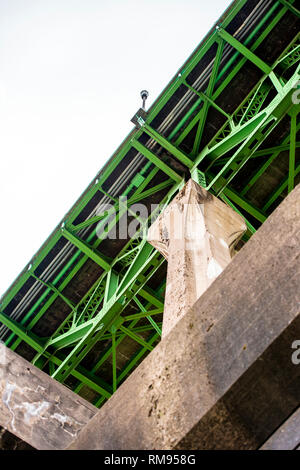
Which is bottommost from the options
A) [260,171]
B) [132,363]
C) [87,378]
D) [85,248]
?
[87,378]

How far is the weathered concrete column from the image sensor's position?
4480mm

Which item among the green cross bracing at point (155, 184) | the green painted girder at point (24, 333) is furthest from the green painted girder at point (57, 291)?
the green painted girder at point (24, 333)

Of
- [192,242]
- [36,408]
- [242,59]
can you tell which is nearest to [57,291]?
[242,59]

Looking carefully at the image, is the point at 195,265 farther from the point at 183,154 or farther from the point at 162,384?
the point at 183,154

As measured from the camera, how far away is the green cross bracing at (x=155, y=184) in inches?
378

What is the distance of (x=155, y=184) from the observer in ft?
34.5

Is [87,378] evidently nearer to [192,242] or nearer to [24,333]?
[24,333]

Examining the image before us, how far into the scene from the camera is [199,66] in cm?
1003

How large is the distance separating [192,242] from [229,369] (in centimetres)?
298

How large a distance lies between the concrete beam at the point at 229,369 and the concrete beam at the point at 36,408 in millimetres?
601

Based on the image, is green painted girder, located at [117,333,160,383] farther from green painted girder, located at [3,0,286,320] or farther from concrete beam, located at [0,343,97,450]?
concrete beam, located at [0,343,97,450]

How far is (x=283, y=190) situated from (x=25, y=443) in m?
8.44
